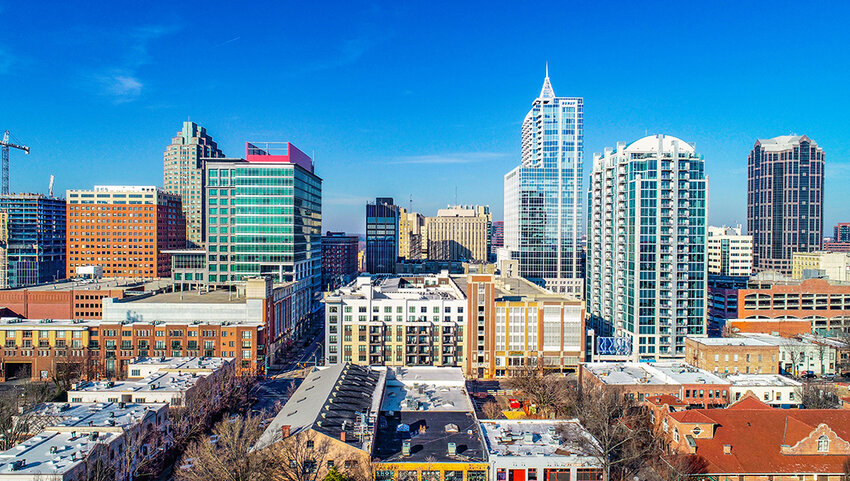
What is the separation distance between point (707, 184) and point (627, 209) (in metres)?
12.0

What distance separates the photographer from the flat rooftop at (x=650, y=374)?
62.7 metres

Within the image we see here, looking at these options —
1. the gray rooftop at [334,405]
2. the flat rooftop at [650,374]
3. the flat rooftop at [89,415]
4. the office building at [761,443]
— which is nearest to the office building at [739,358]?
the flat rooftop at [650,374]

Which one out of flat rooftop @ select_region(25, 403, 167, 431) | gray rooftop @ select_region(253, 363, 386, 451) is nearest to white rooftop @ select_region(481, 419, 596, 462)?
gray rooftop @ select_region(253, 363, 386, 451)

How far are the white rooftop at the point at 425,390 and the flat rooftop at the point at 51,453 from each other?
77.5 ft

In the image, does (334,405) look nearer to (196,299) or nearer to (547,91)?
(196,299)

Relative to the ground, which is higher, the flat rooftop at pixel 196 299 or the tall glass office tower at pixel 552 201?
the tall glass office tower at pixel 552 201

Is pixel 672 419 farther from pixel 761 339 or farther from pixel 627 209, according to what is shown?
pixel 627 209

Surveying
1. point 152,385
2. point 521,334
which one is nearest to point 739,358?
point 521,334

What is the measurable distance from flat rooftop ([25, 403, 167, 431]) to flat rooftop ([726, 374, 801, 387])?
57.3 meters

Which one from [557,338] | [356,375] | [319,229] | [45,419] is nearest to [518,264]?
[319,229]

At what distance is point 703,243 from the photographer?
89625mm

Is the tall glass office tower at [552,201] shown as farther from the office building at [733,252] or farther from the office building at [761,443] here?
the office building at [761,443]

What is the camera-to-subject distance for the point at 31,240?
173 metres

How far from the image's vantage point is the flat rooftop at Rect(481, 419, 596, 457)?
145 ft
